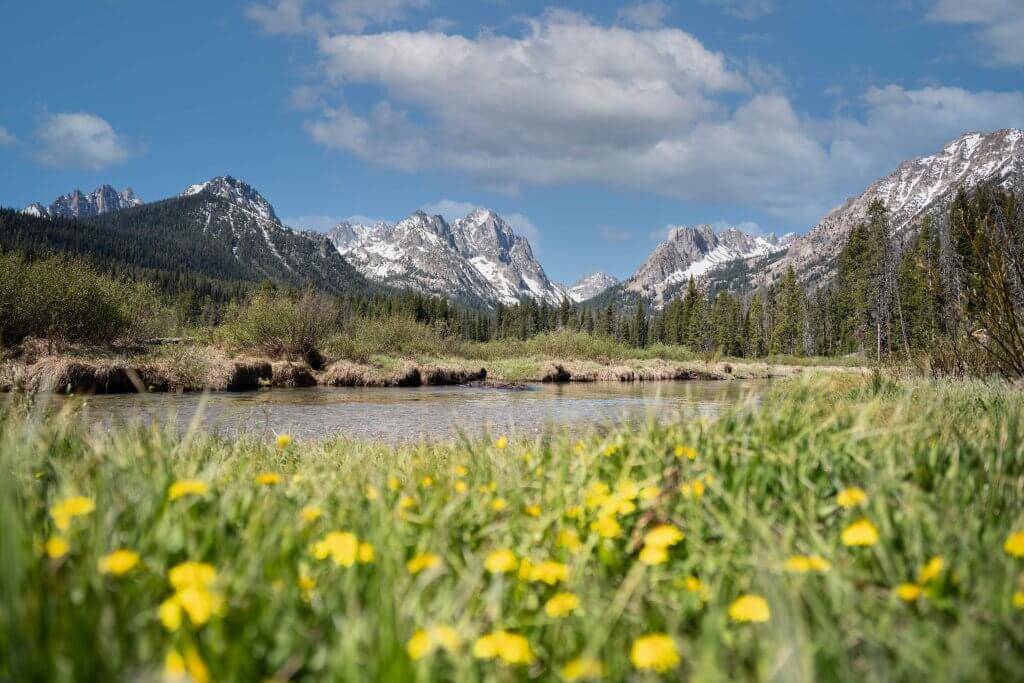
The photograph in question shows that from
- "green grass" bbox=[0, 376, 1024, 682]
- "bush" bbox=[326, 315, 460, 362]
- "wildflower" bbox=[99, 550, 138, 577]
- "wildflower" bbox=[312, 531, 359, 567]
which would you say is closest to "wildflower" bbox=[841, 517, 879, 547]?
"green grass" bbox=[0, 376, 1024, 682]

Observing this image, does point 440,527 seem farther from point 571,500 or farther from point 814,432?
point 814,432

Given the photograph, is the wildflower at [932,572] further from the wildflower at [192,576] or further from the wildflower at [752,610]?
the wildflower at [192,576]

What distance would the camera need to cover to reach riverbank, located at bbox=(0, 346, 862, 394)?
15.6 m

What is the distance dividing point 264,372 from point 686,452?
20130 mm

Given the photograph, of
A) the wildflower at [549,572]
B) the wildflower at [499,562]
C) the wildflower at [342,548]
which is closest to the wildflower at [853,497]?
the wildflower at [549,572]

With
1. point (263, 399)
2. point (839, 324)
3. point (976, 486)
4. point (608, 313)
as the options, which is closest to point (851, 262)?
point (839, 324)

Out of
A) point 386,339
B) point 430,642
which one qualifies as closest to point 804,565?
point 430,642

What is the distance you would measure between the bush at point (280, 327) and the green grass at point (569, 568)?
873 inches

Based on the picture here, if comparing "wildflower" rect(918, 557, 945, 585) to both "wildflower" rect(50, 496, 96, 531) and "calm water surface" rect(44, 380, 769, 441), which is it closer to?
"wildflower" rect(50, 496, 96, 531)

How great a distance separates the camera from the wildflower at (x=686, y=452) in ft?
9.02

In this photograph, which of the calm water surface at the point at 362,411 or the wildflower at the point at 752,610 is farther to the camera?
the calm water surface at the point at 362,411

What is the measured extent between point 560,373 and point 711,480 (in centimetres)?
2720

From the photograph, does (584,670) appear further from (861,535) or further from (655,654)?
(861,535)

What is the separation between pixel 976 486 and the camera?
2.54 m
